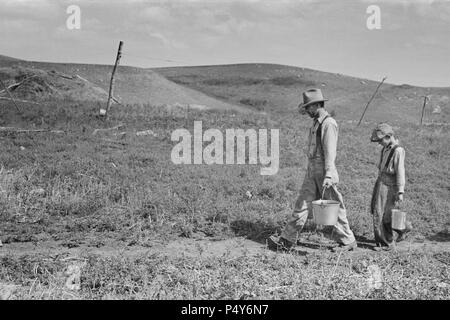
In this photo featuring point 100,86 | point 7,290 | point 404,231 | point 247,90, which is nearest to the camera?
point 7,290

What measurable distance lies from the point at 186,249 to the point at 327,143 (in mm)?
2175

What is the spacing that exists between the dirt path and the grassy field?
0.04 m

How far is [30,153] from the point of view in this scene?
12281mm

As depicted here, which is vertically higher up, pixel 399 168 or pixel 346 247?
pixel 399 168

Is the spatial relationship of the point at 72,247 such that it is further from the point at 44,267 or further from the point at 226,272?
the point at 226,272

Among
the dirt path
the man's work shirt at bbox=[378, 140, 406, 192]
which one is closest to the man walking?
the dirt path

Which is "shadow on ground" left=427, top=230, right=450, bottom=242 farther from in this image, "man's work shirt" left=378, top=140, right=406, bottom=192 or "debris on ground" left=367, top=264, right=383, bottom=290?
"debris on ground" left=367, top=264, right=383, bottom=290

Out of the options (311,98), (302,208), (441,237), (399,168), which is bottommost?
(441,237)

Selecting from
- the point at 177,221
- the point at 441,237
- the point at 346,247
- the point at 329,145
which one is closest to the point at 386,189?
the point at 346,247

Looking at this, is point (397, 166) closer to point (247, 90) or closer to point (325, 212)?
point (325, 212)

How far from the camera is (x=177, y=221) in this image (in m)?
7.93

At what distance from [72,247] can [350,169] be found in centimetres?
773

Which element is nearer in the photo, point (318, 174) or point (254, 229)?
point (318, 174)

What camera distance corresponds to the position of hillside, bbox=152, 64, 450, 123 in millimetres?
40188
